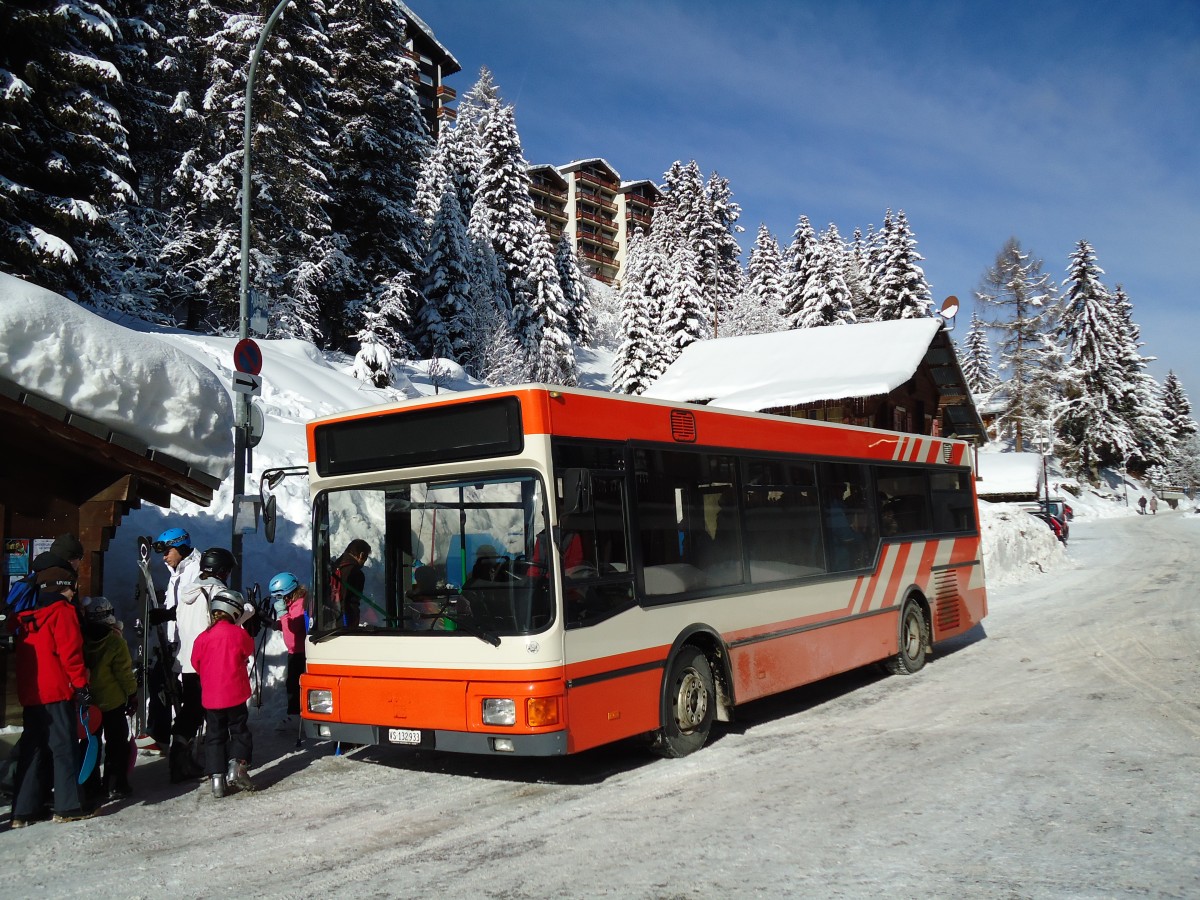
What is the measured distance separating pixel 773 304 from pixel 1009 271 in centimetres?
1838

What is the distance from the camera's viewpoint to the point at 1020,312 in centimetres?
6038

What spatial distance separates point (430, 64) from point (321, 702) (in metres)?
Answer: 94.7

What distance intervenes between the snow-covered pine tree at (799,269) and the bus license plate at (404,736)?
200 feet

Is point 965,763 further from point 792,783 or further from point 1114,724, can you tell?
point 1114,724

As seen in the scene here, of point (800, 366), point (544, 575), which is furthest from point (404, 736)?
point (800, 366)

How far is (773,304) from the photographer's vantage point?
7319 centimetres

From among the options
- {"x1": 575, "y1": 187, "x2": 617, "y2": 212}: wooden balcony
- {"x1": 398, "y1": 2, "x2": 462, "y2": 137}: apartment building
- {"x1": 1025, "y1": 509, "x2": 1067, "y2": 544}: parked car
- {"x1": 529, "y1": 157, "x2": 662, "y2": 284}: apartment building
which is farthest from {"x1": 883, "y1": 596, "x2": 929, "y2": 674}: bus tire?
{"x1": 575, "y1": 187, "x2": 617, "y2": 212}: wooden balcony

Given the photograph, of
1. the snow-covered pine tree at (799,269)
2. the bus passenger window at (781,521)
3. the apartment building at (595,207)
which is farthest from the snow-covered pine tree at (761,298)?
the bus passenger window at (781,521)

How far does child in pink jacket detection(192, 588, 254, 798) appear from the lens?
22.9ft

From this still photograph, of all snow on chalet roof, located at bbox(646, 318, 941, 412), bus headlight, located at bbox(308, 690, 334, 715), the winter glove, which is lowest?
bus headlight, located at bbox(308, 690, 334, 715)

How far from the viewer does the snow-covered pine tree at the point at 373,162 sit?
36375 millimetres

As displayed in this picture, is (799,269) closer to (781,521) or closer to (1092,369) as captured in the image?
(1092,369)

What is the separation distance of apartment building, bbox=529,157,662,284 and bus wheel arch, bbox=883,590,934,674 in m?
97.9

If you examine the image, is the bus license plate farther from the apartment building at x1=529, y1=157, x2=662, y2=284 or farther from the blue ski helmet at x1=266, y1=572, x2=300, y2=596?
the apartment building at x1=529, y1=157, x2=662, y2=284
